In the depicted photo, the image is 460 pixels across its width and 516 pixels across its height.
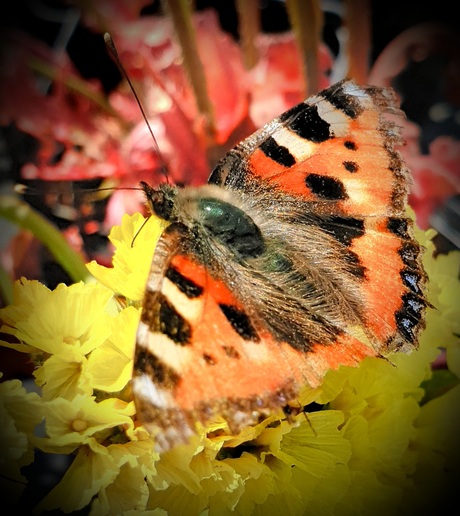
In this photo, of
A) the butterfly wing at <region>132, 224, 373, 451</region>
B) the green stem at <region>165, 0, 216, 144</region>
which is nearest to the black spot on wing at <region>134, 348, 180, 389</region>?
the butterfly wing at <region>132, 224, 373, 451</region>

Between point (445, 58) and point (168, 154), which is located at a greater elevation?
point (445, 58)

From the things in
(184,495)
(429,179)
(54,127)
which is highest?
(429,179)

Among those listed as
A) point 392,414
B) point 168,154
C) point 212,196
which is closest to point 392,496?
point 392,414

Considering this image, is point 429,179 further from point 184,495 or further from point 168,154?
point 184,495

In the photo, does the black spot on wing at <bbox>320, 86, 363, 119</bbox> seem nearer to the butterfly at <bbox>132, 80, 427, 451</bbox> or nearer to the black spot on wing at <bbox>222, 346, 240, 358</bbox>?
the butterfly at <bbox>132, 80, 427, 451</bbox>

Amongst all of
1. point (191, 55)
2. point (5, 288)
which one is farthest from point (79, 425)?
point (191, 55)

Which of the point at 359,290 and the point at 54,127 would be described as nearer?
the point at 359,290

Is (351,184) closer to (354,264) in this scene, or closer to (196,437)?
(354,264)
